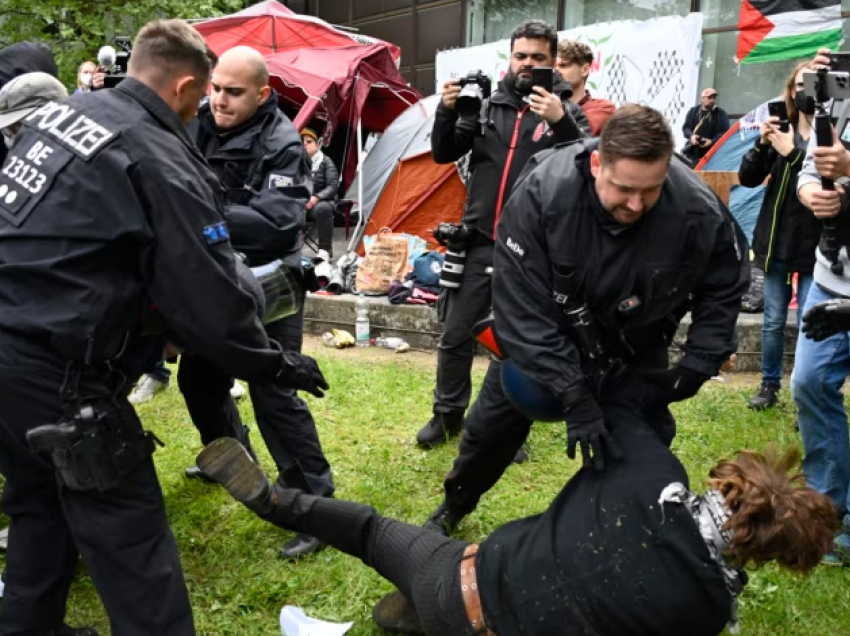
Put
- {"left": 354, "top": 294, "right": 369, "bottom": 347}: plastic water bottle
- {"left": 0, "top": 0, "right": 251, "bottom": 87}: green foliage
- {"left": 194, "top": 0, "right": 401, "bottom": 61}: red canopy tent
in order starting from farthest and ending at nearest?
{"left": 0, "top": 0, "right": 251, "bottom": 87}: green foliage → {"left": 194, "top": 0, "right": 401, "bottom": 61}: red canopy tent → {"left": 354, "top": 294, "right": 369, "bottom": 347}: plastic water bottle

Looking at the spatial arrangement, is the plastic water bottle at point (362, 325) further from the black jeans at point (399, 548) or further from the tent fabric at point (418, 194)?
the black jeans at point (399, 548)

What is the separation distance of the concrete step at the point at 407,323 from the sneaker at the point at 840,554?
2.73 m

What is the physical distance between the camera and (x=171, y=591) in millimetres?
2281

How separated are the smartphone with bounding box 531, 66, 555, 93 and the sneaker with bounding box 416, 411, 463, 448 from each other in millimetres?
1882

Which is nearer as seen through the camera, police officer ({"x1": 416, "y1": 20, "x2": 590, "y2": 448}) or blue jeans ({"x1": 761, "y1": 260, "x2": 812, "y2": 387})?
police officer ({"x1": 416, "y1": 20, "x2": 590, "y2": 448})

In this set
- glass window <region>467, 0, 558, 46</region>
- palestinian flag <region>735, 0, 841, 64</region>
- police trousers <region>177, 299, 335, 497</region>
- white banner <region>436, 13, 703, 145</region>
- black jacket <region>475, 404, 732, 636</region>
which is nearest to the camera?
black jacket <region>475, 404, 732, 636</region>

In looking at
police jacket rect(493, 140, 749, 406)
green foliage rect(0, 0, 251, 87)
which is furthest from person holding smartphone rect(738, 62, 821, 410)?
green foliage rect(0, 0, 251, 87)

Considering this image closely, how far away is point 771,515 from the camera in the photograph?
200 cm

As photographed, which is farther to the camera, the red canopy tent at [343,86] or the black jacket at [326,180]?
the red canopy tent at [343,86]

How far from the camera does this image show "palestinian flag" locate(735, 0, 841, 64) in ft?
27.7

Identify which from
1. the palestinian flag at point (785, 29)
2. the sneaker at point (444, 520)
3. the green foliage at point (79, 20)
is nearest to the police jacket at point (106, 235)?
the sneaker at point (444, 520)

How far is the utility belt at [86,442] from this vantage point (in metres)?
2.14

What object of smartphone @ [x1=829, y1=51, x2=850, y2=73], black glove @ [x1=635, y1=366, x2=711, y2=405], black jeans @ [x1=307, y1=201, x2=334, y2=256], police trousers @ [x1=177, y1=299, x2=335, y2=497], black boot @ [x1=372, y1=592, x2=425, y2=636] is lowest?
black jeans @ [x1=307, y1=201, x2=334, y2=256]

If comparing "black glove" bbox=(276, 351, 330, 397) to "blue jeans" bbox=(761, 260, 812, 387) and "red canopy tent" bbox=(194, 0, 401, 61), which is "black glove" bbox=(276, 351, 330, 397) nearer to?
"blue jeans" bbox=(761, 260, 812, 387)
